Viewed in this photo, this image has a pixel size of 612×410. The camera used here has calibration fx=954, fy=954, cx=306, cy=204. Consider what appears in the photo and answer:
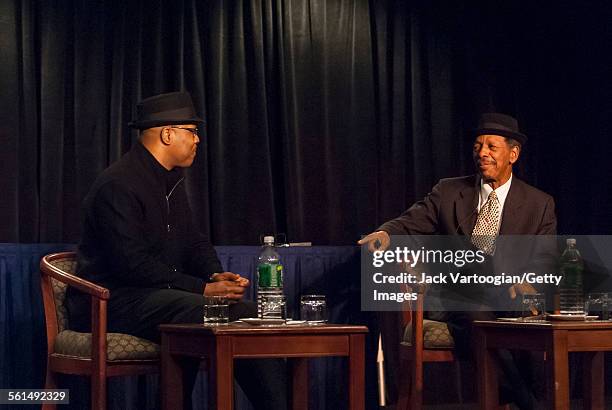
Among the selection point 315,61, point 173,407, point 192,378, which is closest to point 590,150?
point 315,61

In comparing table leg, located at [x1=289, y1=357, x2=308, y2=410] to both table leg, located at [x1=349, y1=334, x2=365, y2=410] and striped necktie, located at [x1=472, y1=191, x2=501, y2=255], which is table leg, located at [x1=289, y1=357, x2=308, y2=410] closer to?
table leg, located at [x1=349, y1=334, x2=365, y2=410]

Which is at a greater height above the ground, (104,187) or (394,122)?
(394,122)

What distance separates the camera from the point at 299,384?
366cm

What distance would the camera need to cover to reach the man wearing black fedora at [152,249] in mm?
3678

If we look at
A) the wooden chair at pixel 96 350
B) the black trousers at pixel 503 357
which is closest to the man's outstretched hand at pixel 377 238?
the black trousers at pixel 503 357

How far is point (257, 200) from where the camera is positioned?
5309 mm

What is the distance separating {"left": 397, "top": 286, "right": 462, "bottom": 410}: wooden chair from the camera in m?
4.30

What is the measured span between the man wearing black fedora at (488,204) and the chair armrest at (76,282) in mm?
1449

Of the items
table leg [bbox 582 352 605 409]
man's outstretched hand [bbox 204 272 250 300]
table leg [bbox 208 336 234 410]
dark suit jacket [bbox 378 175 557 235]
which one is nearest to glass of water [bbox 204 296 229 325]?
Answer: man's outstretched hand [bbox 204 272 250 300]

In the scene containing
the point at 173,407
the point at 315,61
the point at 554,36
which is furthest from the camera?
the point at 554,36

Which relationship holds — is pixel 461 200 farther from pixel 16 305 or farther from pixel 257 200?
pixel 16 305

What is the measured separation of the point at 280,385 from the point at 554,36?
3.42 meters

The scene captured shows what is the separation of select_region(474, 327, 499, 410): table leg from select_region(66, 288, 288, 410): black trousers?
792 millimetres

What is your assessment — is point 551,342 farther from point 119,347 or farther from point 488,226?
point 119,347
